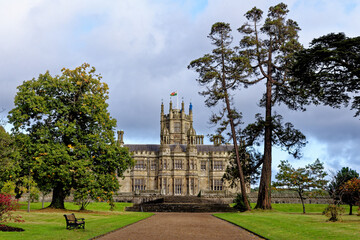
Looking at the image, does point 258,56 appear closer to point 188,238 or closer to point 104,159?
point 104,159

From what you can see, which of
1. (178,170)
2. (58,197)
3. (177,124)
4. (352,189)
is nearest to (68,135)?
(58,197)

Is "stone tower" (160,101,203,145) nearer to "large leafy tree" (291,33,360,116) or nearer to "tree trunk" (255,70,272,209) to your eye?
"tree trunk" (255,70,272,209)

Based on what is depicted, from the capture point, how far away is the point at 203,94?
121 ft

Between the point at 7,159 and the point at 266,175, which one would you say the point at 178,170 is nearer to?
the point at 266,175

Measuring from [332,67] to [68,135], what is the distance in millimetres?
21992

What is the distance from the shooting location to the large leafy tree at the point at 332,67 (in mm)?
23672

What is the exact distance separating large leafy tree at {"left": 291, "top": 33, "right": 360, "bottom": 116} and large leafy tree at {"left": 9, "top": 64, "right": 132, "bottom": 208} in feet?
58.4

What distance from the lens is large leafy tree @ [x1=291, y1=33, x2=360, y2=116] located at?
2367 centimetres

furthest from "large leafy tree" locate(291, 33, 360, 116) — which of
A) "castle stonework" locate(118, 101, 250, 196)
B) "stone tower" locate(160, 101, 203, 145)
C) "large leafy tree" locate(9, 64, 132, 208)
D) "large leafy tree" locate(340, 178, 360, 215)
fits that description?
"stone tower" locate(160, 101, 203, 145)

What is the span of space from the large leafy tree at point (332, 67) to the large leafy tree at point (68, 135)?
17.8 metres

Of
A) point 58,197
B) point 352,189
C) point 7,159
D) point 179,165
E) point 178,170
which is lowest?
point 58,197

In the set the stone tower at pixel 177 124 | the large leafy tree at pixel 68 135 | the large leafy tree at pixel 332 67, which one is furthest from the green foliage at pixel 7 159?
the stone tower at pixel 177 124

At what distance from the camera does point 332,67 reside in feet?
81.5

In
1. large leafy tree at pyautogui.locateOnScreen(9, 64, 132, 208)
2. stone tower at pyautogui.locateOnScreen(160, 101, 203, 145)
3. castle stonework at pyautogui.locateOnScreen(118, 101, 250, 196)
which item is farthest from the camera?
stone tower at pyautogui.locateOnScreen(160, 101, 203, 145)
